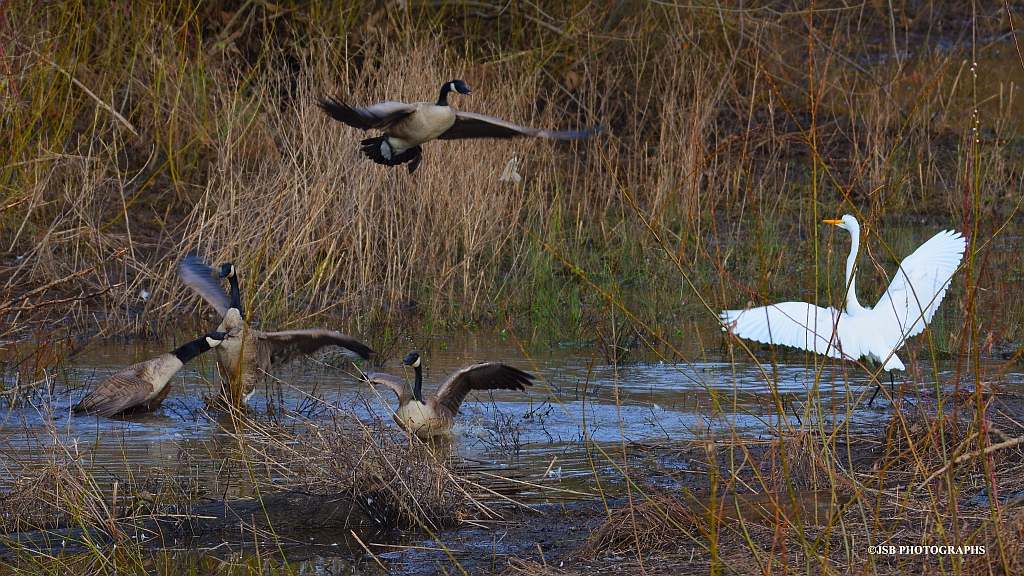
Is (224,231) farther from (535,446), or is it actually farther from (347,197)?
(535,446)

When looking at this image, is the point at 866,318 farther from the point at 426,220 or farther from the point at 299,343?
the point at 426,220

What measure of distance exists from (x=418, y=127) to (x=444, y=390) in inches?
67.2

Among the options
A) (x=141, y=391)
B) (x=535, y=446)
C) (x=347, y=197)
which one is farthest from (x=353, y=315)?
(x=535, y=446)

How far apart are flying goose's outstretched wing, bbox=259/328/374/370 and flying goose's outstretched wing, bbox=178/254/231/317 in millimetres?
428

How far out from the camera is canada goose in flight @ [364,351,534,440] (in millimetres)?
5773

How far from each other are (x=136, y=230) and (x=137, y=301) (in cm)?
163

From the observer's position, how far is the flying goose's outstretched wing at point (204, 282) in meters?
6.95

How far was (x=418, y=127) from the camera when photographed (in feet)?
22.5

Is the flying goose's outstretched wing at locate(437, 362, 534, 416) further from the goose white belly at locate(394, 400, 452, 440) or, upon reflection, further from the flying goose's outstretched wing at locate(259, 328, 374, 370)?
the flying goose's outstretched wing at locate(259, 328, 374, 370)

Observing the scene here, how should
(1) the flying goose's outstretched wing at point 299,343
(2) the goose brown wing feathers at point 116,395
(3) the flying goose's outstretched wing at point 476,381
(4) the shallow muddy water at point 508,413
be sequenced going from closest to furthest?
1. (4) the shallow muddy water at point 508,413
2. (3) the flying goose's outstretched wing at point 476,381
3. (2) the goose brown wing feathers at point 116,395
4. (1) the flying goose's outstretched wing at point 299,343

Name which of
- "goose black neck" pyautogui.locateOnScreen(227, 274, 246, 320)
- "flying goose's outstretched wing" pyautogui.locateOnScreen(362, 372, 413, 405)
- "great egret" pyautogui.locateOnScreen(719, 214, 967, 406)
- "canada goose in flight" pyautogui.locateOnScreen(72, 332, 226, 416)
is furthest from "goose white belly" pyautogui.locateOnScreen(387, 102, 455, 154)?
"great egret" pyautogui.locateOnScreen(719, 214, 967, 406)

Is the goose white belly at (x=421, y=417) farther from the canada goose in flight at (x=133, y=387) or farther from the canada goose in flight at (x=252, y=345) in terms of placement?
the canada goose in flight at (x=133, y=387)

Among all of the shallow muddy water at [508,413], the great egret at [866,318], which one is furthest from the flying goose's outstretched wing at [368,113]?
the great egret at [866,318]

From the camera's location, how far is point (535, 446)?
561cm
